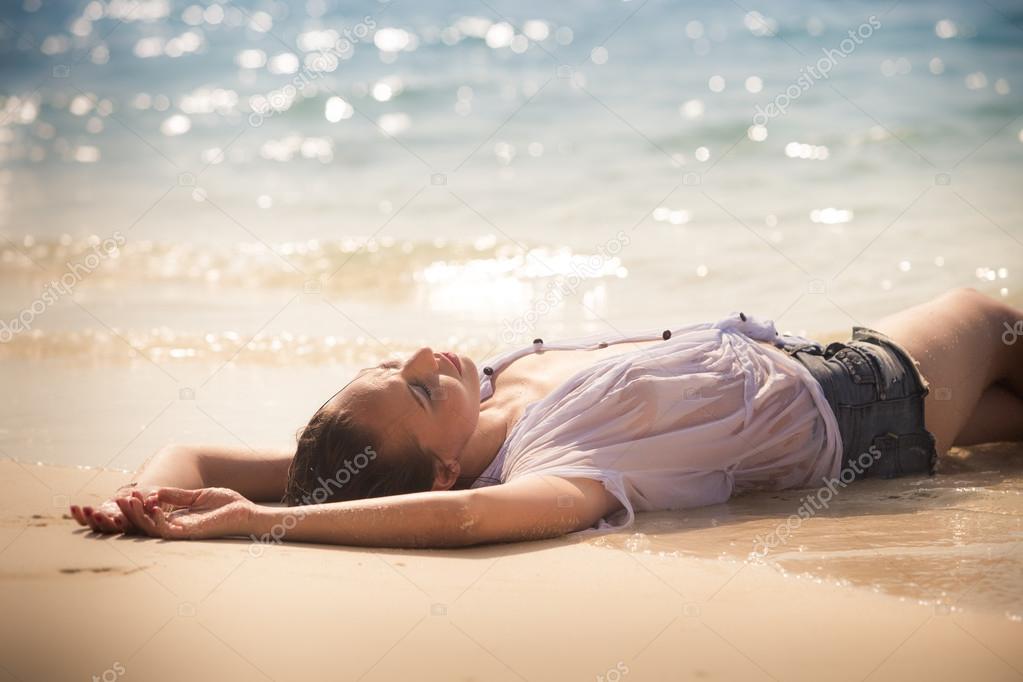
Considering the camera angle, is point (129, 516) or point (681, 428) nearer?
point (129, 516)

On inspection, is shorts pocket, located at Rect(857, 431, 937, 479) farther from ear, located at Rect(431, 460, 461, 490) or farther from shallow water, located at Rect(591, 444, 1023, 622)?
ear, located at Rect(431, 460, 461, 490)

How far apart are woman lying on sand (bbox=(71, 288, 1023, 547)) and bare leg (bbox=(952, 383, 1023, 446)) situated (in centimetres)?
14

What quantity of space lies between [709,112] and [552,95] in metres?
1.86

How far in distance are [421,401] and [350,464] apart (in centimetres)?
31

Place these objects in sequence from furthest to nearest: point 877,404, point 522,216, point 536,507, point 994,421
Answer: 1. point 522,216
2. point 994,421
3. point 877,404
4. point 536,507

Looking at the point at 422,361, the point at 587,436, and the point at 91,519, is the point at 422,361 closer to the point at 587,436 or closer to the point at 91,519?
the point at 587,436

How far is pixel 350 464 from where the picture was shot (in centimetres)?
353

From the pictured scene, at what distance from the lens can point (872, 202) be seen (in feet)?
27.1

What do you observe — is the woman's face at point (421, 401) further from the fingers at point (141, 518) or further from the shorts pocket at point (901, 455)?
the shorts pocket at point (901, 455)

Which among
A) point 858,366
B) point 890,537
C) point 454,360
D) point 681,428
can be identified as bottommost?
point 890,537

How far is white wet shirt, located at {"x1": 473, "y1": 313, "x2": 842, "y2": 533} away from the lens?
3.63m

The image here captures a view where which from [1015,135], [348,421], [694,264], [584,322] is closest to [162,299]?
[584,322]

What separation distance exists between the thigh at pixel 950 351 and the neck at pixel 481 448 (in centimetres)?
154

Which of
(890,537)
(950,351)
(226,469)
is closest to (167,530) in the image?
(226,469)
